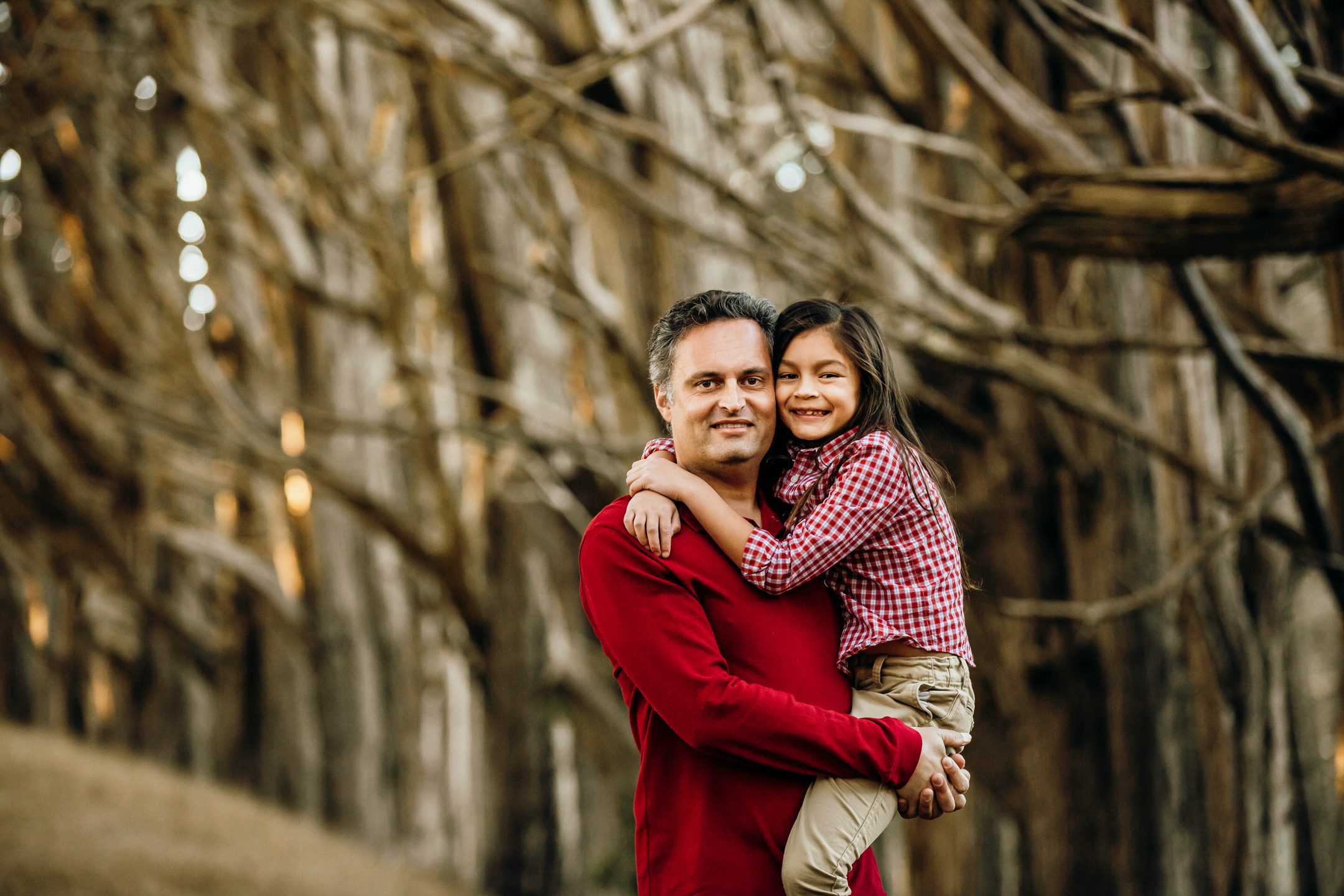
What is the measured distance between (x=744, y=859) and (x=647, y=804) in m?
0.21

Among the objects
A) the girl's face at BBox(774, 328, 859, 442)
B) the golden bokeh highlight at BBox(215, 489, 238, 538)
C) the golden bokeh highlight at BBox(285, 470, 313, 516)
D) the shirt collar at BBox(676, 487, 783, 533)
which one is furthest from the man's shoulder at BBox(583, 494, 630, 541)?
the golden bokeh highlight at BBox(215, 489, 238, 538)

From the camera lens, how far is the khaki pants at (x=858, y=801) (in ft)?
6.28

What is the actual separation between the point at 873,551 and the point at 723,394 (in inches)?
15.3

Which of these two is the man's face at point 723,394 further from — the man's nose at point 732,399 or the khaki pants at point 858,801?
the khaki pants at point 858,801

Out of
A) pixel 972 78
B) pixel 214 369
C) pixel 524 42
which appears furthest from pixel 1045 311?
pixel 214 369

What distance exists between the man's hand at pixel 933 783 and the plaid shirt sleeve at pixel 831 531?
0.33 m

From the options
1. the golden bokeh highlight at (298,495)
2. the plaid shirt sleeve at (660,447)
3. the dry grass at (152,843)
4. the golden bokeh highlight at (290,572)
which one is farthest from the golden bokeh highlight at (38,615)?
the plaid shirt sleeve at (660,447)

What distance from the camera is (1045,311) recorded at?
5.79 metres

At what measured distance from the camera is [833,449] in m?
2.14

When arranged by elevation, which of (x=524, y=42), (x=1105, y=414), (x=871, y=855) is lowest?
(x=871, y=855)

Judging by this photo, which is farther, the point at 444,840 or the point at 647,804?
the point at 444,840

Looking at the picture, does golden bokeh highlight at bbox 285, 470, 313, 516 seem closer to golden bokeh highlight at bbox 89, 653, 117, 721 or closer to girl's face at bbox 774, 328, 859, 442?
golden bokeh highlight at bbox 89, 653, 117, 721

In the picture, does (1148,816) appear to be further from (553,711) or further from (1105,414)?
(553,711)

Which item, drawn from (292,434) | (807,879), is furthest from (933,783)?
(292,434)
